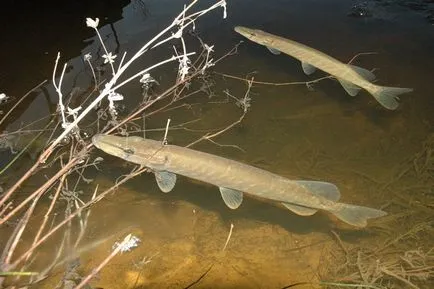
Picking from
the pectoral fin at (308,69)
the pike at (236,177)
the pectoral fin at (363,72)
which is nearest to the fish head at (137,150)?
the pike at (236,177)

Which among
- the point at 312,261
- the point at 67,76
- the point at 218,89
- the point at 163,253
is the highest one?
the point at 67,76

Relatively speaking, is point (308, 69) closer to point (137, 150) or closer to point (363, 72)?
point (363, 72)

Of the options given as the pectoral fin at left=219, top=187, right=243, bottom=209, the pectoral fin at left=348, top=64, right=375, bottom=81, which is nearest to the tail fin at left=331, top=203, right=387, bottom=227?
the pectoral fin at left=219, top=187, right=243, bottom=209

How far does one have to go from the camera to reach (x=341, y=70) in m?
5.13

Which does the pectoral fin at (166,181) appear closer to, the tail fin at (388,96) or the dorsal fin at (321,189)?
the dorsal fin at (321,189)

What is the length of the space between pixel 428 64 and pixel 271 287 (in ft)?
13.4

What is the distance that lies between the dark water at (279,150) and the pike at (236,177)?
22.6 inches

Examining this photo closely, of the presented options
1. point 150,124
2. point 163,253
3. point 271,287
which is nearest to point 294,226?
point 271,287

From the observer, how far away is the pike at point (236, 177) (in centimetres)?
380

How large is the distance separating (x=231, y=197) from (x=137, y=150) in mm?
1049

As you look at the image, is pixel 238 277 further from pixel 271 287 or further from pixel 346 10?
pixel 346 10

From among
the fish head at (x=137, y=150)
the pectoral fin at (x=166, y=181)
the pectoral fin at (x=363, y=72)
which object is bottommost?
the pectoral fin at (x=363, y=72)

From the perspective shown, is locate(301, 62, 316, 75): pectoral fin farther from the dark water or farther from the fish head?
the fish head

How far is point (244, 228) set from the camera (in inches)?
175
